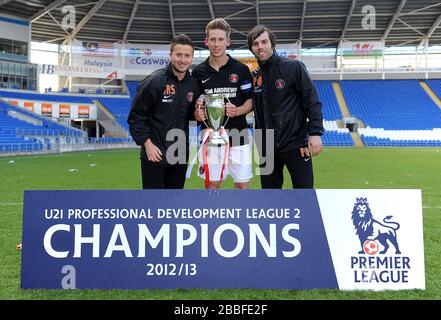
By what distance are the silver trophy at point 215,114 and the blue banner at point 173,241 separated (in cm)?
62

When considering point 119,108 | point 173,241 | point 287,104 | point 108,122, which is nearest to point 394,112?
point 119,108

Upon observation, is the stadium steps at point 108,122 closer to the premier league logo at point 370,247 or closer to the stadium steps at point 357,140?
the stadium steps at point 357,140

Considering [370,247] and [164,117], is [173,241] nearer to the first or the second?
[164,117]

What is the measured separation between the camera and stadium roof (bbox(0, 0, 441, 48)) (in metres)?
29.8

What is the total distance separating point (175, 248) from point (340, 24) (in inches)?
1321

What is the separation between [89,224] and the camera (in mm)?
2908

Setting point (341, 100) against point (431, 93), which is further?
point (341, 100)

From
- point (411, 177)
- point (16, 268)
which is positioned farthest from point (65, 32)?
point (16, 268)

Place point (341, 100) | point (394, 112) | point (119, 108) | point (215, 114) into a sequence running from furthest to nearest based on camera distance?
point (341, 100)
point (394, 112)
point (119, 108)
point (215, 114)

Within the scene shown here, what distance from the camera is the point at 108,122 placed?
1277 inches

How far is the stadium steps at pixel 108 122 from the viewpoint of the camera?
32062 mm

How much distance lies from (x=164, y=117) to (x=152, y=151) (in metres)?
0.30

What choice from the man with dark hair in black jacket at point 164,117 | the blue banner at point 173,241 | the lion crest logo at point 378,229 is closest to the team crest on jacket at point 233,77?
the man with dark hair in black jacket at point 164,117
